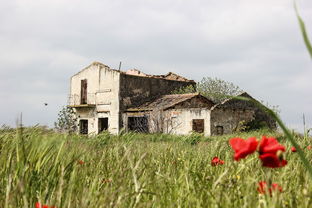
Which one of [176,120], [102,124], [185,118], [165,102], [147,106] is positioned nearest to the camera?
[185,118]

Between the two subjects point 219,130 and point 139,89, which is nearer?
point 219,130

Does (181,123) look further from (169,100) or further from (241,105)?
(241,105)

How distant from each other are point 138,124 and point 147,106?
1.41m

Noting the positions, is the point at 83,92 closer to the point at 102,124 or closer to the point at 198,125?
the point at 102,124

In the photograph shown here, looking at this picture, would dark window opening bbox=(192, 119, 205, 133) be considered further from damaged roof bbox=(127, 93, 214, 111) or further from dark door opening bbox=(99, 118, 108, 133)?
dark door opening bbox=(99, 118, 108, 133)

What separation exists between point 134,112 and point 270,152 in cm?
2419

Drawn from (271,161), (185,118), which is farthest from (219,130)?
(271,161)

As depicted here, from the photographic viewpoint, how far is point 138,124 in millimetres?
24859

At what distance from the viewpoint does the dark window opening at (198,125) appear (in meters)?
22.2

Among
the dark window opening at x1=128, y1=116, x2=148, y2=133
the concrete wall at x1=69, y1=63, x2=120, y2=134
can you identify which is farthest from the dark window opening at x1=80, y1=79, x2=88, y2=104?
the dark window opening at x1=128, y1=116, x2=148, y2=133

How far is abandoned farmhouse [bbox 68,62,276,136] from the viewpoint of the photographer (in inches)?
872

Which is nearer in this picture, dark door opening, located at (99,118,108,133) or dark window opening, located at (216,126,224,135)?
dark window opening, located at (216,126,224,135)

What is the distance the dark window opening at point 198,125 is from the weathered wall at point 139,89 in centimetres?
570

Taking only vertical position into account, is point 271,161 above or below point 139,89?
below
